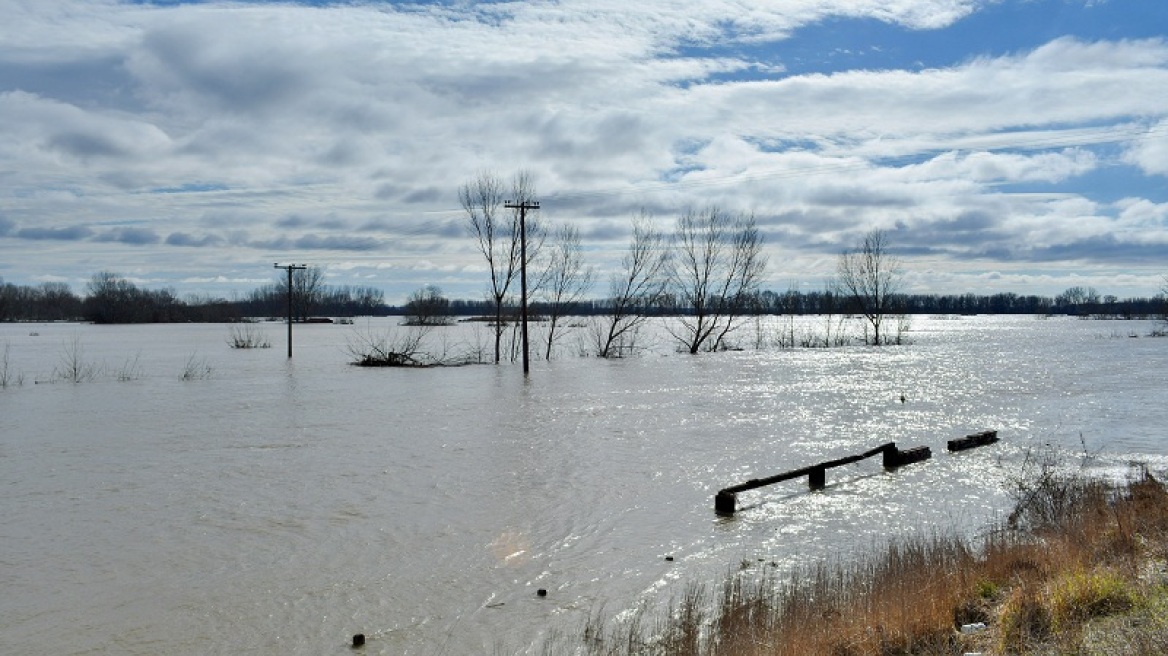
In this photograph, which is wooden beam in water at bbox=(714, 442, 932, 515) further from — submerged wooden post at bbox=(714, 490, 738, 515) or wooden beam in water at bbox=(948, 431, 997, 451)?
wooden beam in water at bbox=(948, 431, 997, 451)

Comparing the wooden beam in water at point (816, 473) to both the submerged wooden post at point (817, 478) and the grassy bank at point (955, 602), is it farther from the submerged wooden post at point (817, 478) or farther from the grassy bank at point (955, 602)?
the grassy bank at point (955, 602)

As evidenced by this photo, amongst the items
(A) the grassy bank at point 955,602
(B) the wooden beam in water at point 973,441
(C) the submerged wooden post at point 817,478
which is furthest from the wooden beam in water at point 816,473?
(A) the grassy bank at point 955,602

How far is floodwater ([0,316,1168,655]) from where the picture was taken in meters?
8.80

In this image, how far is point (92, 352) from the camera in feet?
180

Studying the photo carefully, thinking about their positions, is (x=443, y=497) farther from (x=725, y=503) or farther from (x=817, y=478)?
(x=817, y=478)

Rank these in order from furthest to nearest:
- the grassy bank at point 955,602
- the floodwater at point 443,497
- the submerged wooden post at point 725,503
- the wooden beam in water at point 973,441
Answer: the wooden beam in water at point 973,441 → the submerged wooden post at point 725,503 → the floodwater at point 443,497 → the grassy bank at point 955,602

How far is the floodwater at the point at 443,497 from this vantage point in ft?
28.9

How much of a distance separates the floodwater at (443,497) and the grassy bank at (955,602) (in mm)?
935

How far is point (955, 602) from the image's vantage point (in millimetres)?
7227

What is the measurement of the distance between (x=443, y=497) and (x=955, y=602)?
28.8ft

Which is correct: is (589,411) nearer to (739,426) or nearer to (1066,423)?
(739,426)

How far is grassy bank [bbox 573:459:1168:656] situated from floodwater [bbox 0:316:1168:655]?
0.93 m

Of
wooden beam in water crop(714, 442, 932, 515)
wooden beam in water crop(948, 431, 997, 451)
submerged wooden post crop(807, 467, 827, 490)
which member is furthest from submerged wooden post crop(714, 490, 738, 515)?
wooden beam in water crop(948, 431, 997, 451)

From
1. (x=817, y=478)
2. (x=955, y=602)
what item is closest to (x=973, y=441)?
(x=817, y=478)
